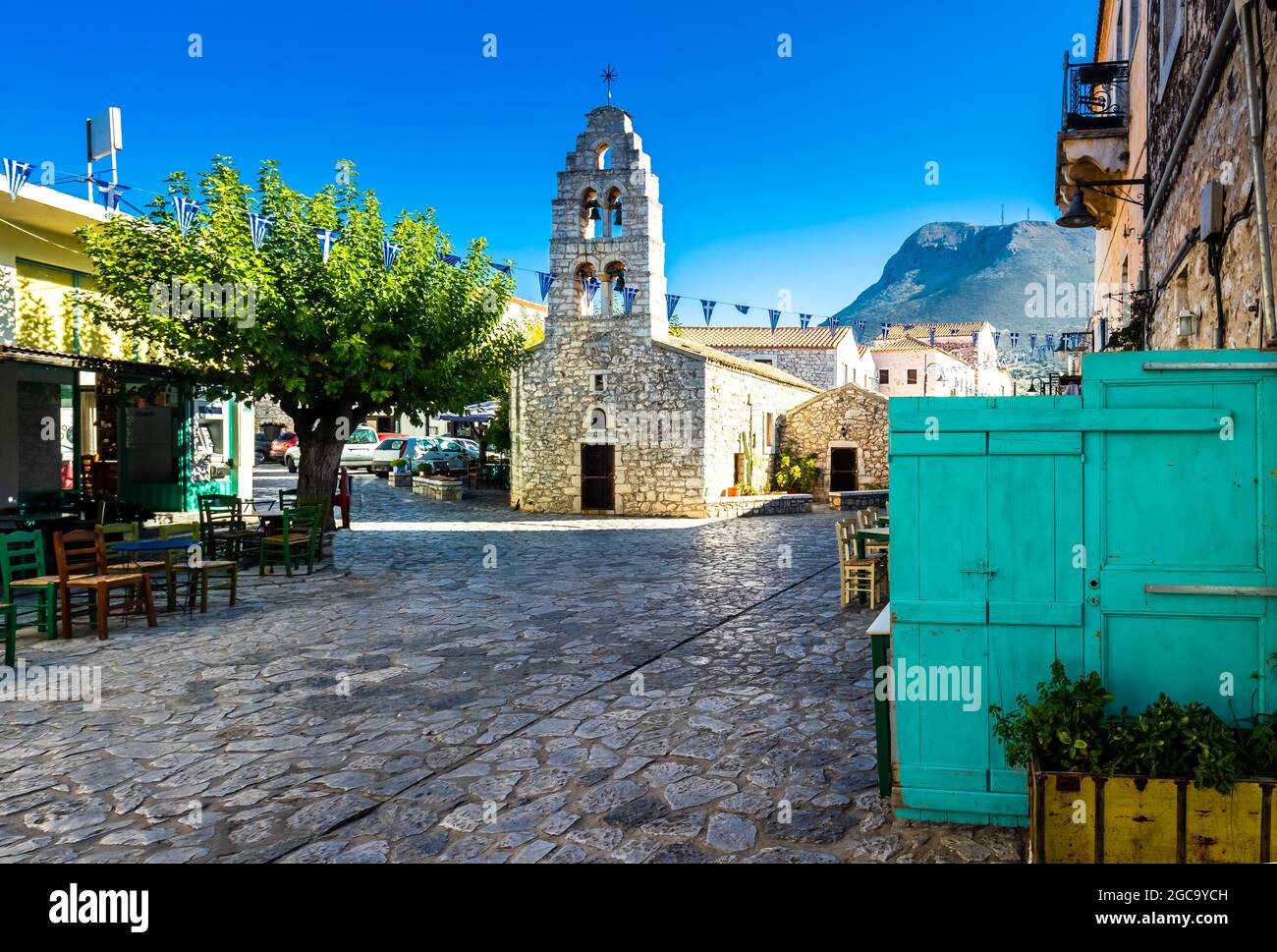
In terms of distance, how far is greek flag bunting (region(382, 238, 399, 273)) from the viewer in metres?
11.7

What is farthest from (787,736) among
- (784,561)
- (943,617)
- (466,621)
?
(784,561)

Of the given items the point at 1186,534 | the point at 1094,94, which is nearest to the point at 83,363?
the point at 1186,534

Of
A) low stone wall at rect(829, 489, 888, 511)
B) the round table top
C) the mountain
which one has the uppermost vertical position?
the mountain

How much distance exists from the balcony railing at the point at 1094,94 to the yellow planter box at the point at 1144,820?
985 cm

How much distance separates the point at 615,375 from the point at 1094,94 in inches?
486

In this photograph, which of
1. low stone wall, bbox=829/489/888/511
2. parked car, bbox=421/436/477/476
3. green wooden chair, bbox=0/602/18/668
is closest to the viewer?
green wooden chair, bbox=0/602/18/668

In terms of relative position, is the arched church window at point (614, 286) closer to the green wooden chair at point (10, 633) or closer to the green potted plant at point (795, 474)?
the green potted plant at point (795, 474)

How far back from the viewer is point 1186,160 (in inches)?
248

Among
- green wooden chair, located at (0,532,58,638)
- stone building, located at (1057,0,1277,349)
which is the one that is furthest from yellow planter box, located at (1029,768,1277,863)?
green wooden chair, located at (0,532,58,638)

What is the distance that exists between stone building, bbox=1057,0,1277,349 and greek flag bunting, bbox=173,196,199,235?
10861 mm

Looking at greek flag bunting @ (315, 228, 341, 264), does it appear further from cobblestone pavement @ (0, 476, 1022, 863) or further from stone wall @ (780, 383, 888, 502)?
stone wall @ (780, 383, 888, 502)

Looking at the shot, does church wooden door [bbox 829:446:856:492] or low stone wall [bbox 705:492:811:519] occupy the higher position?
church wooden door [bbox 829:446:856:492]

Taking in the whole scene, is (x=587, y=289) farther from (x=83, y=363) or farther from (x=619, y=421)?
(x=83, y=363)

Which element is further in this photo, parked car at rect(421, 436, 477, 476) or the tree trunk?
parked car at rect(421, 436, 477, 476)
